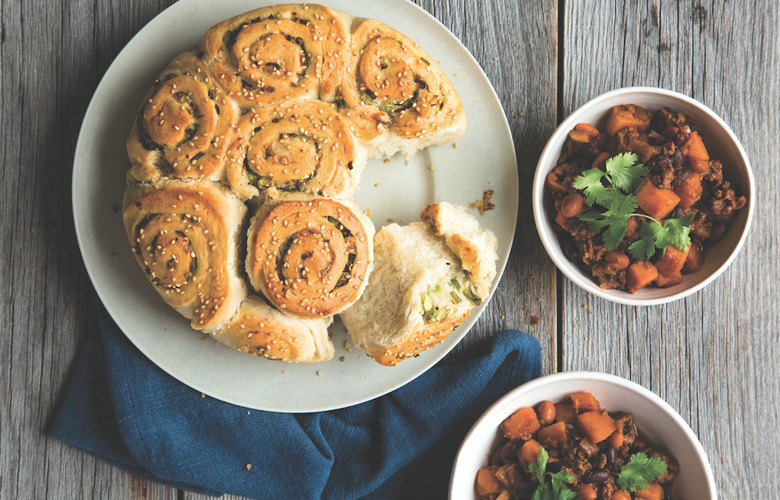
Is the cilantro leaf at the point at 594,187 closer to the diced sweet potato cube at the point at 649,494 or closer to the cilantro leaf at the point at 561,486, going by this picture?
the cilantro leaf at the point at 561,486

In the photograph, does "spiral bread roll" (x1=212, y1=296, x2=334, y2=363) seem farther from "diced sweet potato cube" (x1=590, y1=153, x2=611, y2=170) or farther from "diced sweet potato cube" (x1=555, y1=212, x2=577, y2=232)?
"diced sweet potato cube" (x1=590, y1=153, x2=611, y2=170)

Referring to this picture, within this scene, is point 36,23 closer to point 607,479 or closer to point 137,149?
point 137,149

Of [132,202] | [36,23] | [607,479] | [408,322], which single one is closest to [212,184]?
[132,202]

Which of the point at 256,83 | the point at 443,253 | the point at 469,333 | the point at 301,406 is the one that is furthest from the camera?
the point at 469,333

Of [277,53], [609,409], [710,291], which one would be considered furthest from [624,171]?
[277,53]

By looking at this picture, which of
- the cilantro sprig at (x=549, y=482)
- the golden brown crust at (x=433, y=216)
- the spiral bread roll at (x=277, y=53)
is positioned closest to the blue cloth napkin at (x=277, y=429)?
the cilantro sprig at (x=549, y=482)

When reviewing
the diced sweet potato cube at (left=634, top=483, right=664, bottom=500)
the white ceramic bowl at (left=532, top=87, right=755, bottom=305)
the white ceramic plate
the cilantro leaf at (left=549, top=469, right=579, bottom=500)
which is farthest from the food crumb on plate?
the diced sweet potato cube at (left=634, top=483, right=664, bottom=500)
